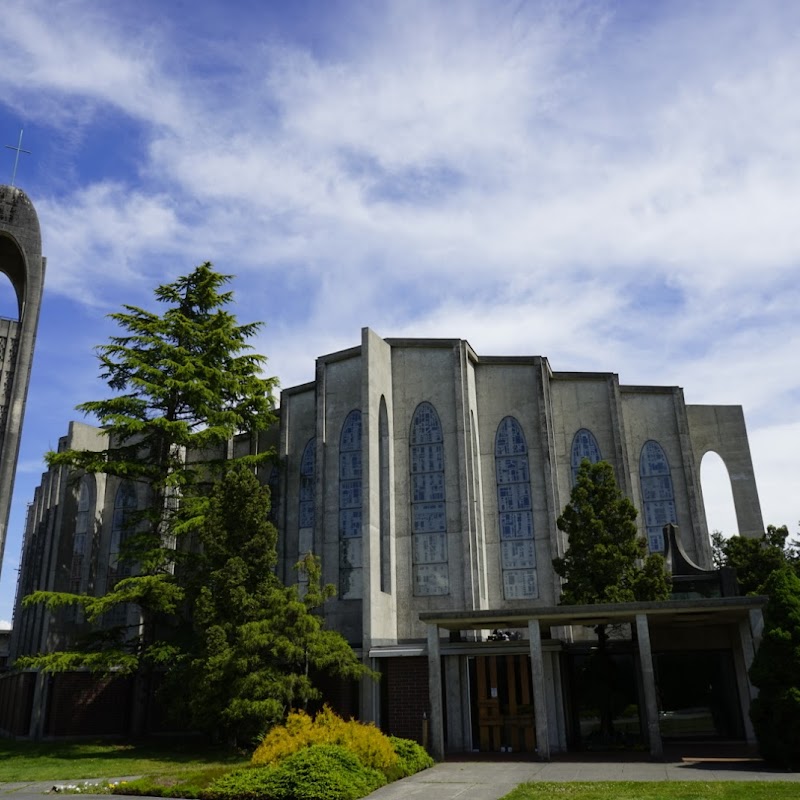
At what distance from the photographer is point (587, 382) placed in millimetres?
30359

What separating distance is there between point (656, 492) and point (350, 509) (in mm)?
11752

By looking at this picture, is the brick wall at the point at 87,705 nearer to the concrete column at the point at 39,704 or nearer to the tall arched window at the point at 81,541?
the concrete column at the point at 39,704

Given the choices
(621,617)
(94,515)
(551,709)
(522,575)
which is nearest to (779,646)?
(621,617)

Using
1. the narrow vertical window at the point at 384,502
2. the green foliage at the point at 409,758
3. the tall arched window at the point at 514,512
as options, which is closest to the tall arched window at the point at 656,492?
the tall arched window at the point at 514,512

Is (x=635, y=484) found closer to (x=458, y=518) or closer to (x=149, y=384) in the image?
(x=458, y=518)

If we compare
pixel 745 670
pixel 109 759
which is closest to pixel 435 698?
pixel 745 670

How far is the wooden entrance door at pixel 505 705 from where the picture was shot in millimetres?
20672

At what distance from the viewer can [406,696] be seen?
2206cm

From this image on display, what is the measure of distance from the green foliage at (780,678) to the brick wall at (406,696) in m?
9.37

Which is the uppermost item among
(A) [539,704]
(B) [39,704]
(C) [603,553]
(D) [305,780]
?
(C) [603,553]

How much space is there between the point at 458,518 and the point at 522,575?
333 centimetres

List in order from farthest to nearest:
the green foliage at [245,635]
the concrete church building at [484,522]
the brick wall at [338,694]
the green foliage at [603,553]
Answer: the brick wall at [338,694] → the green foliage at [603,553] → the concrete church building at [484,522] → the green foliage at [245,635]

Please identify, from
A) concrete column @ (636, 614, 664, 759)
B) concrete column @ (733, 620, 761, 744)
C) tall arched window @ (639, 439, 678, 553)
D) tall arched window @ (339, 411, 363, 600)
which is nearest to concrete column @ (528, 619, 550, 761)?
concrete column @ (636, 614, 664, 759)

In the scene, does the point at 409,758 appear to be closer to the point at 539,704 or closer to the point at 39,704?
the point at 539,704
